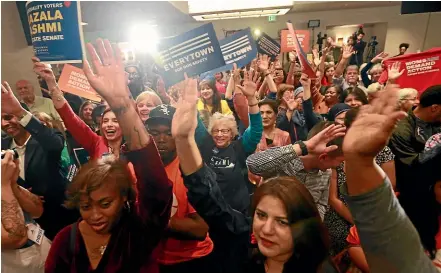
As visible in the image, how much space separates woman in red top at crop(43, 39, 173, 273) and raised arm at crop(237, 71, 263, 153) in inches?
31.0

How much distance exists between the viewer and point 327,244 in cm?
89

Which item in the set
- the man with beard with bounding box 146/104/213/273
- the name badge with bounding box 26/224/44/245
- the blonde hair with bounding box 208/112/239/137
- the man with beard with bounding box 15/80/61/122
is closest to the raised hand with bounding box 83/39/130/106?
the man with beard with bounding box 146/104/213/273

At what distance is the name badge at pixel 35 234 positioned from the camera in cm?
104

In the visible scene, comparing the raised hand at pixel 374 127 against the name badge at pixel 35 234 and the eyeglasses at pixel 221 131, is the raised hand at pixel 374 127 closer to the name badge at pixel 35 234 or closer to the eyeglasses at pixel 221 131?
the name badge at pixel 35 234

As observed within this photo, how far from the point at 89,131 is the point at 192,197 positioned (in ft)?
2.16

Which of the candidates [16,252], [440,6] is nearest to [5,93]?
[16,252]

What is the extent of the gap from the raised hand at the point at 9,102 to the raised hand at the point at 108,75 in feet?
1.31

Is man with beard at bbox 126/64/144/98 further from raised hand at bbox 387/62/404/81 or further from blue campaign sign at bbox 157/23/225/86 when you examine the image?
raised hand at bbox 387/62/404/81

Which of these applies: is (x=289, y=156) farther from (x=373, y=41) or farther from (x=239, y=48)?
(x=373, y=41)

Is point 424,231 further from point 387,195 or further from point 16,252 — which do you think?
point 16,252

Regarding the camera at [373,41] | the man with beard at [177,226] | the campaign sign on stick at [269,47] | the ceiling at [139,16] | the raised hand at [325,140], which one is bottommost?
the man with beard at [177,226]

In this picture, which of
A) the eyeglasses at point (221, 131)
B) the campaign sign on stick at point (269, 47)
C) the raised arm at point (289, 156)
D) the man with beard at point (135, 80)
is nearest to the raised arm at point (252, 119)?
the eyeglasses at point (221, 131)

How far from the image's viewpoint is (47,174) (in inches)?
50.1

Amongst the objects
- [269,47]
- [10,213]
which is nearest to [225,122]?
[10,213]
